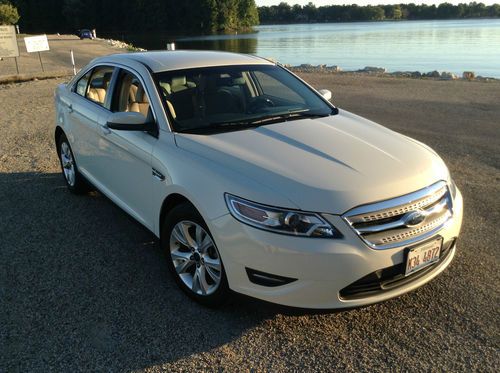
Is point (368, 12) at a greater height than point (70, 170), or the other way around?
point (368, 12)

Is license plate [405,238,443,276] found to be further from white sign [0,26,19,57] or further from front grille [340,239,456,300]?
white sign [0,26,19,57]

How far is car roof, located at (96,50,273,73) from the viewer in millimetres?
4156

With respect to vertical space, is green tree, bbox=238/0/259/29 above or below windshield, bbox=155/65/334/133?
above

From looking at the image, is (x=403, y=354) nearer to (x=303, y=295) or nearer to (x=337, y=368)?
(x=337, y=368)

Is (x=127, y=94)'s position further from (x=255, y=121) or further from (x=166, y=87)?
(x=255, y=121)

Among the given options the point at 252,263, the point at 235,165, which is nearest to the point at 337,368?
the point at 252,263

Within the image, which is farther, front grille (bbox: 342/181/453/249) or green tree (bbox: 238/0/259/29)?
green tree (bbox: 238/0/259/29)

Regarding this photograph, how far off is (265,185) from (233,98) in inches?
59.2

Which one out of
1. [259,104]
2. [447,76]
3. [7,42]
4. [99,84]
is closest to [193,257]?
[259,104]

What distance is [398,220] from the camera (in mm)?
2855

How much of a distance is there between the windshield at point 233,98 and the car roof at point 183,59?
0.25ft

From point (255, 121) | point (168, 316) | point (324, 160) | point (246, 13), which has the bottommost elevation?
point (168, 316)

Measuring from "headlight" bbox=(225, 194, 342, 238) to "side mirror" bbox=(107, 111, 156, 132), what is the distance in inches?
50.7

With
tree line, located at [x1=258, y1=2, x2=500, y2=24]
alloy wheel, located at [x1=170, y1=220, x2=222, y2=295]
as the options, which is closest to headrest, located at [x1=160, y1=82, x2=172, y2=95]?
alloy wheel, located at [x1=170, y1=220, x2=222, y2=295]
